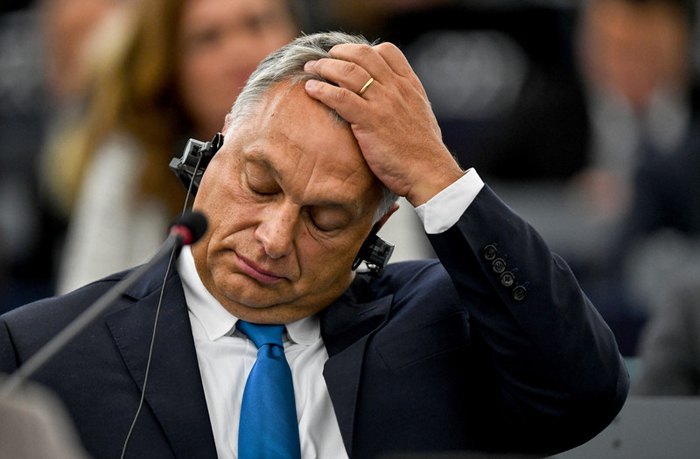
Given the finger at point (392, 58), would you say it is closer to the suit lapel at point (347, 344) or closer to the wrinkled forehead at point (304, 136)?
the wrinkled forehead at point (304, 136)

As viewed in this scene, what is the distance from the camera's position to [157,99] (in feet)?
14.4

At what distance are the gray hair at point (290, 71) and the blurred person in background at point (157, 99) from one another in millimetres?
1245

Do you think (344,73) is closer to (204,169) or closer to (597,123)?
(204,169)

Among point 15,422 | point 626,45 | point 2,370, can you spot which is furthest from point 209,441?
point 626,45

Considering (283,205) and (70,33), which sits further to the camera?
(70,33)

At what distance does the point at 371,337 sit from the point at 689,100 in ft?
14.3

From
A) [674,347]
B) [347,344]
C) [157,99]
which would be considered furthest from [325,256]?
[157,99]

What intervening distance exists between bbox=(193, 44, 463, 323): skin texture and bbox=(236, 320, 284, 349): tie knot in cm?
7

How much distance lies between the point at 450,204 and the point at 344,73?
31cm

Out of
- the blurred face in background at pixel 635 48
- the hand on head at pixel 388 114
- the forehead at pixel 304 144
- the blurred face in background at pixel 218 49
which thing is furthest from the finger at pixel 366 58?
the blurred face in background at pixel 635 48

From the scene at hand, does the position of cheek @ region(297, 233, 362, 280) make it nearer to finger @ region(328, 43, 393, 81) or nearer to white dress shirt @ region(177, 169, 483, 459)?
white dress shirt @ region(177, 169, 483, 459)

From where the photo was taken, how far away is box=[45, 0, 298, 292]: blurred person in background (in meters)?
4.38

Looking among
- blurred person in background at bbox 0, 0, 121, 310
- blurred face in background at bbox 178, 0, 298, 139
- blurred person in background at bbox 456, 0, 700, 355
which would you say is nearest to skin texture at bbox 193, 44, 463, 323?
blurred face in background at bbox 178, 0, 298, 139

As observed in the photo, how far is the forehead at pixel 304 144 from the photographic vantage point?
2963 millimetres
